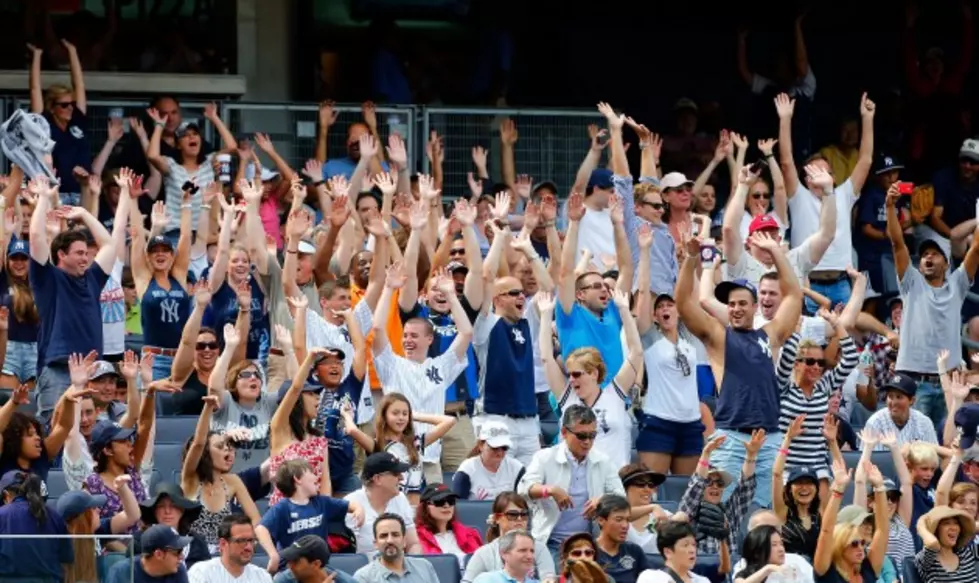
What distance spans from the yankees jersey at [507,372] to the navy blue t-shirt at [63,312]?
2.32 metres

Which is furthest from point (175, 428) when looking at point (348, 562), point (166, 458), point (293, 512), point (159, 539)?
point (159, 539)

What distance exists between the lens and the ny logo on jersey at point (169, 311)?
52.4 feet

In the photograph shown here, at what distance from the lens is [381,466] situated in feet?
44.1

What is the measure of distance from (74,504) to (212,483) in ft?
3.50

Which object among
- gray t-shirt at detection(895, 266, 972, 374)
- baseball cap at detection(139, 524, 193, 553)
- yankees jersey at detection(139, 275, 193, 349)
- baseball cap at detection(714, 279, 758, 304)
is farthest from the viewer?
gray t-shirt at detection(895, 266, 972, 374)

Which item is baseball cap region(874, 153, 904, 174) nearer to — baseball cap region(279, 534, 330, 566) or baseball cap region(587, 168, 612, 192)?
baseball cap region(587, 168, 612, 192)

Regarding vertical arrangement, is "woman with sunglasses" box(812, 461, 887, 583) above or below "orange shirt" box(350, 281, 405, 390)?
below

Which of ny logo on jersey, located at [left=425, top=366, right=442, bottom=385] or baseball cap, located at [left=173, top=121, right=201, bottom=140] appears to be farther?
baseball cap, located at [left=173, top=121, right=201, bottom=140]

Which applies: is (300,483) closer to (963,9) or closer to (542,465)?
(542,465)

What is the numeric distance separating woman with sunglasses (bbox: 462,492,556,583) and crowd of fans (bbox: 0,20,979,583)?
19mm

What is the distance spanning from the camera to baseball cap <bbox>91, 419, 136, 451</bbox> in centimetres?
1344

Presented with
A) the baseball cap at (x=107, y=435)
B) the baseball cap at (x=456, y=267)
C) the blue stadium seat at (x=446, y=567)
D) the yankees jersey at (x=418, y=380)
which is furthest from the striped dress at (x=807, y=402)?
the baseball cap at (x=107, y=435)

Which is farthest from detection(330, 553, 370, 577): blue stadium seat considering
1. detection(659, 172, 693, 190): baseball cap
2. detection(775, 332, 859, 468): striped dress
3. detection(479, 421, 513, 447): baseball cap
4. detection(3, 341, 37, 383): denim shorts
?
detection(659, 172, 693, 190): baseball cap

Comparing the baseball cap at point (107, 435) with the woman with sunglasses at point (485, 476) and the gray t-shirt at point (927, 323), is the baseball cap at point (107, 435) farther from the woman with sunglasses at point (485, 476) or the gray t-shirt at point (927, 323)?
the gray t-shirt at point (927, 323)
